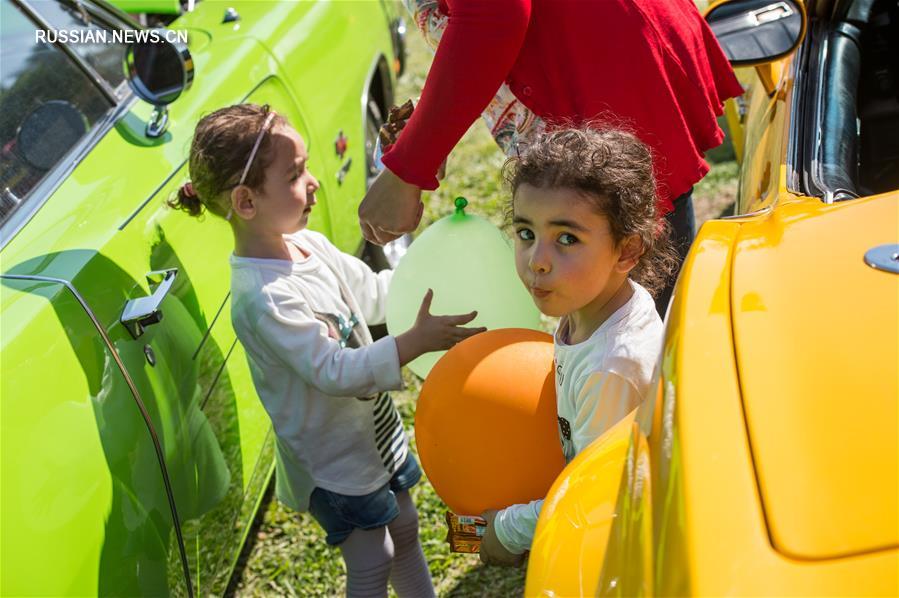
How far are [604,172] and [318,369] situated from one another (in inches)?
32.9

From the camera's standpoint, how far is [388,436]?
8.66 feet

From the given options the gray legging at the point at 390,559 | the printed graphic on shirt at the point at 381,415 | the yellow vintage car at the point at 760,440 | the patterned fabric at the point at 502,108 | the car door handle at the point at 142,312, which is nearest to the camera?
the yellow vintage car at the point at 760,440

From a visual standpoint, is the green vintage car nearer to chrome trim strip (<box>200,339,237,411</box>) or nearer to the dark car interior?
chrome trim strip (<box>200,339,237,411</box>)

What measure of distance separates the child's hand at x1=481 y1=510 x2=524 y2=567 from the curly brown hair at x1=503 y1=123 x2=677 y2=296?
614mm

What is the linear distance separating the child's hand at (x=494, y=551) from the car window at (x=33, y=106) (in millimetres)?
1249

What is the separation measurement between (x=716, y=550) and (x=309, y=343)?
4.30 ft

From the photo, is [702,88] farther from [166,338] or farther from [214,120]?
[166,338]

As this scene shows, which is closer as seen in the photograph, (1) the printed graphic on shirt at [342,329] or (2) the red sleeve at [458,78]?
(2) the red sleeve at [458,78]

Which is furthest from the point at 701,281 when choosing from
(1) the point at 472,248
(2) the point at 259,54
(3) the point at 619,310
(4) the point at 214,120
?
(2) the point at 259,54

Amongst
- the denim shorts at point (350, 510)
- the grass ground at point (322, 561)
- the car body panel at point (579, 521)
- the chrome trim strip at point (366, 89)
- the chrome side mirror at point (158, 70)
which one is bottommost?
the grass ground at point (322, 561)

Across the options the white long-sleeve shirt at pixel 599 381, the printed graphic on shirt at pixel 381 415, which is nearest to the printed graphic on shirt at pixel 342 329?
the printed graphic on shirt at pixel 381 415

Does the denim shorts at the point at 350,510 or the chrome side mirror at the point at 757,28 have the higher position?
the chrome side mirror at the point at 757,28

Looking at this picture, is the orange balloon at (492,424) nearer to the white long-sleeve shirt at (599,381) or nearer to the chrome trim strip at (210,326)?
the white long-sleeve shirt at (599,381)

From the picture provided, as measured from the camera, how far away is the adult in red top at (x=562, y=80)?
2.02 meters
